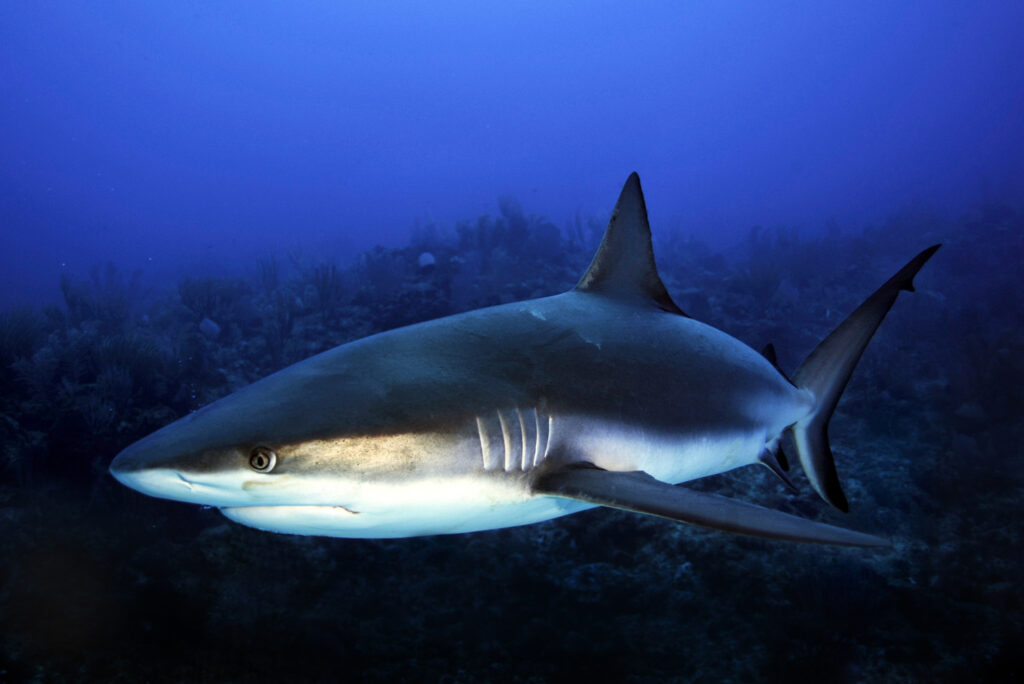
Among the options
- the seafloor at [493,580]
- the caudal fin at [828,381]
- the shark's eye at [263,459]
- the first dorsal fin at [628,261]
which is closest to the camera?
the shark's eye at [263,459]

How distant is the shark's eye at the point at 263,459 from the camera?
137 cm

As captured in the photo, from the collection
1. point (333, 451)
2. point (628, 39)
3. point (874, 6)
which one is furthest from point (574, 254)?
point (628, 39)

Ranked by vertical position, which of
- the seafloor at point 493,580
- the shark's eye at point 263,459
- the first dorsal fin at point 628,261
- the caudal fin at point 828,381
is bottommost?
the seafloor at point 493,580

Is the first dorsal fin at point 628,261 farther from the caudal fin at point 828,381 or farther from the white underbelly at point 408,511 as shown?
the white underbelly at point 408,511

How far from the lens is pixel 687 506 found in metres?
1.53

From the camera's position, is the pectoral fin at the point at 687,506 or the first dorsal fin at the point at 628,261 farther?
the first dorsal fin at the point at 628,261

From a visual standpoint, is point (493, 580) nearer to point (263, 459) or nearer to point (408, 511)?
point (408, 511)

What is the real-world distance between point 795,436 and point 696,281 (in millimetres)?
12356

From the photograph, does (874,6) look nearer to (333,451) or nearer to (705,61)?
(705,61)

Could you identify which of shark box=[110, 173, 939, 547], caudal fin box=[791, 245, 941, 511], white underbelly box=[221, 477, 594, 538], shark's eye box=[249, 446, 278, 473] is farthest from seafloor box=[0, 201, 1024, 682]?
shark's eye box=[249, 446, 278, 473]

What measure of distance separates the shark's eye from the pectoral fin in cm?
90

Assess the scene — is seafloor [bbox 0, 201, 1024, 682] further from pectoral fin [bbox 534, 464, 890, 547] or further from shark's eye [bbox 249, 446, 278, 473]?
shark's eye [bbox 249, 446, 278, 473]

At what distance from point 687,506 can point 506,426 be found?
25.2 inches

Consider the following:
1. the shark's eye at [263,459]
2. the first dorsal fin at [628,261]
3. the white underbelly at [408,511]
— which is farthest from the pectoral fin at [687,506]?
the first dorsal fin at [628,261]
